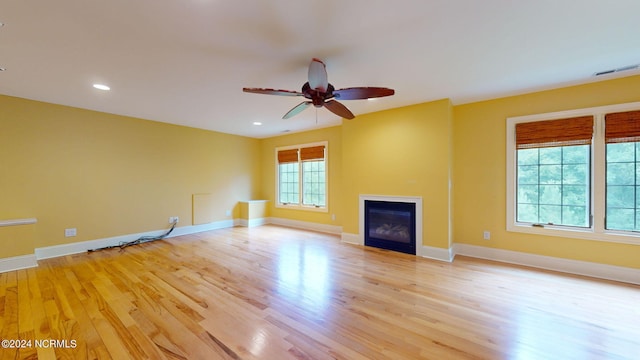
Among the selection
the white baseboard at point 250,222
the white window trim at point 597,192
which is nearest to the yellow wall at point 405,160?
the white window trim at point 597,192

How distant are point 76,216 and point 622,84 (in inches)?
324

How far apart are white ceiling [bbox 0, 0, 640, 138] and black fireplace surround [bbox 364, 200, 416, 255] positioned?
6.25 feet

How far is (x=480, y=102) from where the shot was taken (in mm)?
3842

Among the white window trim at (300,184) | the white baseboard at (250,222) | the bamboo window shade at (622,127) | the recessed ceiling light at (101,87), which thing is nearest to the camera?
the bamboo window shade at (622,127)

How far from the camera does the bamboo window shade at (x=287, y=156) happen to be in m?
6.36

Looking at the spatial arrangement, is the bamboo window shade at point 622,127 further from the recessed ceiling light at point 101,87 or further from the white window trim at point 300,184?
the recessed ceiling light at point 101,87

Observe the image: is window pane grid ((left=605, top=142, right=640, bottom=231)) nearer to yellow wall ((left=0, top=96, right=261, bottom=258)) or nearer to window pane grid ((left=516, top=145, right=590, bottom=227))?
window pane grid ((left=516, top=145, right=590, bottom=227))

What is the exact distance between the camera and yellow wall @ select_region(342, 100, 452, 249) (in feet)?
12.3

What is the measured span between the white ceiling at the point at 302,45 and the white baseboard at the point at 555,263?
2.40 m

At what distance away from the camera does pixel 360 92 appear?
2416mm

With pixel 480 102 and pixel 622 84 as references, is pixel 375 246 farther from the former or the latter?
pixel 622 84

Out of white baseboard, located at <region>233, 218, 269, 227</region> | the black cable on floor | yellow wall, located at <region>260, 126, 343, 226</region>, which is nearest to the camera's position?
the black cable on floor

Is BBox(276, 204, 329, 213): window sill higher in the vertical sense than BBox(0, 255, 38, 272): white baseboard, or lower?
higher

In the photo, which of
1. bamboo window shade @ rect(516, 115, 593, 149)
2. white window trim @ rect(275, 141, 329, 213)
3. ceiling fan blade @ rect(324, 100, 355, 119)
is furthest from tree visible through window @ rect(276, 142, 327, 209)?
bamboo window shade @ rect(516, 115, 593, 149)
